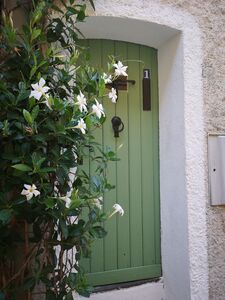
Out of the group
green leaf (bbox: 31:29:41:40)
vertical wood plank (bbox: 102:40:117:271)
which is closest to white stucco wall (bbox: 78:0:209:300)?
vertical wood plank (bbox: 102:40:117:271)

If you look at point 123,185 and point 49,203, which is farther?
point 123,185

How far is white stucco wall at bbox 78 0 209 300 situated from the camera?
2.28 meters

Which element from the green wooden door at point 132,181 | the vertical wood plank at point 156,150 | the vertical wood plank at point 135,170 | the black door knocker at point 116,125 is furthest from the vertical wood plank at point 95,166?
the vertical wood plank at point 156,150

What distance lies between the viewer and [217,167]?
2.39 metres

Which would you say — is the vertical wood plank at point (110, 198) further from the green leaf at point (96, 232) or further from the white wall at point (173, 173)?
the green leaf at point (96, 232)

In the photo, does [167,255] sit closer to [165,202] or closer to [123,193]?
[165,202]

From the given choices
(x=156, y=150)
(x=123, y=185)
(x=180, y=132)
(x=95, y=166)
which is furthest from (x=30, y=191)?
(x=156, y=150)

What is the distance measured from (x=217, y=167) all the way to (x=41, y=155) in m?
1.48

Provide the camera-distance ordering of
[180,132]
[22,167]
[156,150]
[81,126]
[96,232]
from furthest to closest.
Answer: [156,150] < [180,132] < [96,232] < [81,126] < [22,167]

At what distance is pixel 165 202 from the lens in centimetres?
254

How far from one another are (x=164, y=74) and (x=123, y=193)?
3.34ft

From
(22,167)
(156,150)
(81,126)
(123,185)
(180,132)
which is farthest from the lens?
(156,150)

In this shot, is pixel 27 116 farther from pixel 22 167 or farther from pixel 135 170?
pixel 135 170

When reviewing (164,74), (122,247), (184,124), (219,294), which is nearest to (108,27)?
(164,74)
